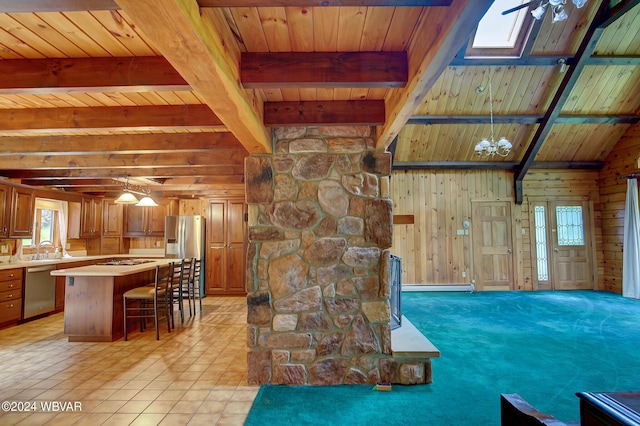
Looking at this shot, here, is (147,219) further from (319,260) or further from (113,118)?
(319,260)

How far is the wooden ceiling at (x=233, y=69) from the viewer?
4.18 feet

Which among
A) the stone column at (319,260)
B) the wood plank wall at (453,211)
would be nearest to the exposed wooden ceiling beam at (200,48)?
the stone column at (319,260)

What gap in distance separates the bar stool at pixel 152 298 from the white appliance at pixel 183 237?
1.99 metres

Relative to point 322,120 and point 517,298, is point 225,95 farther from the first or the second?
point 517,298

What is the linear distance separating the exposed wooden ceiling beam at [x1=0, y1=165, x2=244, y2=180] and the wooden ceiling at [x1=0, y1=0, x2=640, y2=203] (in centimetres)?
2

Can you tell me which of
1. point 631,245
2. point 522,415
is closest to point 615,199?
point 631,245

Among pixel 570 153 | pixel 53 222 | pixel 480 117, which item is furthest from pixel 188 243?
pixel 570 153

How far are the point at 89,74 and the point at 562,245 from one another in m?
8.99

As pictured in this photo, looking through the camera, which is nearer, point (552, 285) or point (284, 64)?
point (284, 64)

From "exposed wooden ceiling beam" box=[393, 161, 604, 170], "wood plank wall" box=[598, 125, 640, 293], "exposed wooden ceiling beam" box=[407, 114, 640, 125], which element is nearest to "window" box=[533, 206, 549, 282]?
"exposed wooden ceiling beam" box=[393, 161, 604, 170]

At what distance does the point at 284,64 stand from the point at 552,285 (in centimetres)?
808

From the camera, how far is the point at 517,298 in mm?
6121

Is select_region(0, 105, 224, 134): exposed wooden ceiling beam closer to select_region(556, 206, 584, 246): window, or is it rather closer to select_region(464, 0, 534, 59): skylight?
select_region(464, 0, 534, 59): skylight

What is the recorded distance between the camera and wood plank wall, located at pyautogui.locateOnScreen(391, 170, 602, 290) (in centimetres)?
695
